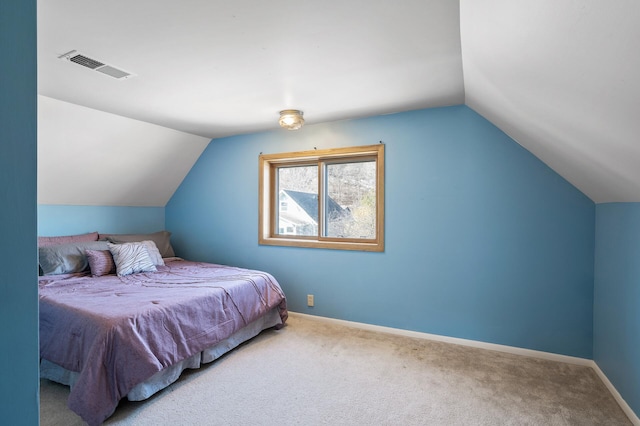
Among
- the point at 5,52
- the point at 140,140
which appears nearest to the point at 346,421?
the point at 5,52

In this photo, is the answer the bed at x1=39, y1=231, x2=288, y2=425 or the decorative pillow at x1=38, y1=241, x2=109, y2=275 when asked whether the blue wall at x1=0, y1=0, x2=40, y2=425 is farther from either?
the decorative pillow at x1=38, y1=241, x2=109, y2=275

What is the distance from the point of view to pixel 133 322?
6.89ft

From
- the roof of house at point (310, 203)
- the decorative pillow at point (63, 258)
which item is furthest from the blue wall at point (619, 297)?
the decorative pillow at point (63, 258)

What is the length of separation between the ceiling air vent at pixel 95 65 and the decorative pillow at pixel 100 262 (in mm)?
1883

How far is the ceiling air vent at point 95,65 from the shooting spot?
2.05 meters

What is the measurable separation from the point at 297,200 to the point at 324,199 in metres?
0.40

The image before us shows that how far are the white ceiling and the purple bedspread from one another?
1.61 metres

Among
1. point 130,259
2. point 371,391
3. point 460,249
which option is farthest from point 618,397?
point 130,259

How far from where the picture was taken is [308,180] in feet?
12.9

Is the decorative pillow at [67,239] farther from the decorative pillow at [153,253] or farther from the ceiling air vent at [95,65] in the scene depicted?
the ceiling air vent at [95,65]

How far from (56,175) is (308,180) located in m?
2.65

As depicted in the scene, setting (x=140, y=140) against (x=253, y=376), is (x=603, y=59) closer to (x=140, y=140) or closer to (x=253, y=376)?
(x=253, y=376)

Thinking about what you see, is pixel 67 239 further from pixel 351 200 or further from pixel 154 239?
pixel 351 200

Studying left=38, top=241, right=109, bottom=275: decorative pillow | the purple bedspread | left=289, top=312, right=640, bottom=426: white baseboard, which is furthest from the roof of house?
left=38, top=241, right=109, bottom=275: decorative pillow
